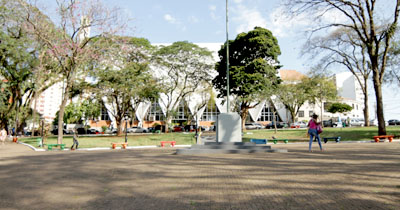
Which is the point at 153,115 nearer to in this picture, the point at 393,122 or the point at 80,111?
the point at 80,111

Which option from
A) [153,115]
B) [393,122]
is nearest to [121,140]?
[153,115]

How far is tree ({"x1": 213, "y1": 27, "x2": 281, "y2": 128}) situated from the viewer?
2959cm

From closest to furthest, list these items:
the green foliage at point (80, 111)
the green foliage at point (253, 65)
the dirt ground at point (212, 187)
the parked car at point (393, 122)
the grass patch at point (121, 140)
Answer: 1. the dirt ground at point (212, 187)
2. the grass patch at point (121, 140)
3. the green foliage at point (253, 65)
4. the green foliage at point (80, 111)
5. the parked car at point (393, 122)

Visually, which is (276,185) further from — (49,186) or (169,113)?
(169,113)

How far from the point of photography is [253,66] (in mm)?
30062

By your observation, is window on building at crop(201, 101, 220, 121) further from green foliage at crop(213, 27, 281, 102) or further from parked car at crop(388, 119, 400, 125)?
parked car at crop(388, 119, 400, 125)

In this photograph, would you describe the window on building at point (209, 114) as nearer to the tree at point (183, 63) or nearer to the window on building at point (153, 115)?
the window on building at point (153, 115)

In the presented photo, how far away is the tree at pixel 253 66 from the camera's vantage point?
29.6 m

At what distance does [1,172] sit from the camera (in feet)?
26.5

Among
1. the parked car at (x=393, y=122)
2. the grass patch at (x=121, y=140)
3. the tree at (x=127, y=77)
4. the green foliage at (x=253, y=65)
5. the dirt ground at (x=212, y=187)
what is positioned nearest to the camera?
the dirt ground at (x=212, y=187)

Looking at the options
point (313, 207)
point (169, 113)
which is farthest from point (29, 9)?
point (169, 113)

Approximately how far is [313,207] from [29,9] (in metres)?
→ 21.7

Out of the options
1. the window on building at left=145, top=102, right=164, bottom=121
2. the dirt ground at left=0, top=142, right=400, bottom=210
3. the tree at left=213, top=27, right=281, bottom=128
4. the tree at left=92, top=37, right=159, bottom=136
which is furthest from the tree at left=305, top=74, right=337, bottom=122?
the dirt ground at left=0, top=142, right=400, bottom=210

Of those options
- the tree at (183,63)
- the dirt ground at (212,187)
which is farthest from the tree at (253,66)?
the dirt ground at (212,187)
